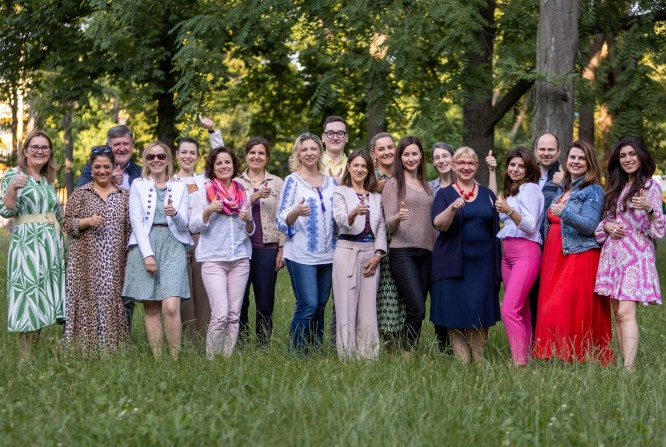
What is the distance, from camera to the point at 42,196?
8.14 m

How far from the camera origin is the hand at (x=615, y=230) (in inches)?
305

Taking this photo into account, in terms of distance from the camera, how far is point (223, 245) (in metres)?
8.35

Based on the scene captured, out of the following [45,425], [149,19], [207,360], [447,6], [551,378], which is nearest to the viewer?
[45,425]

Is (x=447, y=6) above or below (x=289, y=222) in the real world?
above

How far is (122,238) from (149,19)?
9.08m

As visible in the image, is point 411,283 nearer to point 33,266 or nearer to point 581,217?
point 581,217

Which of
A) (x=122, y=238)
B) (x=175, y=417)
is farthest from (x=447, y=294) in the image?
(x=175, y=417)

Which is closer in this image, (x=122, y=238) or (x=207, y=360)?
(x=207, y=360)

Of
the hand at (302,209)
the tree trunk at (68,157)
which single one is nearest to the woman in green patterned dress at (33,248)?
the hand at (302,209)

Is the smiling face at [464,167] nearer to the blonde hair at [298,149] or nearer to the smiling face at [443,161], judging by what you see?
the smiling face at [443,161]

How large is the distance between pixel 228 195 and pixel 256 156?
595 millimetres

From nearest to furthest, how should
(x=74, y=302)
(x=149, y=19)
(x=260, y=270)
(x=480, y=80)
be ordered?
(x=74, y=302) → (x=260, y=270) → (x=480, y=80) → (x=149, y=19)

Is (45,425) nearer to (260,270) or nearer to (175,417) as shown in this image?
(175,417)

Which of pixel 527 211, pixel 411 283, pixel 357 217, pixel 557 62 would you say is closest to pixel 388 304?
pixel 411 283
